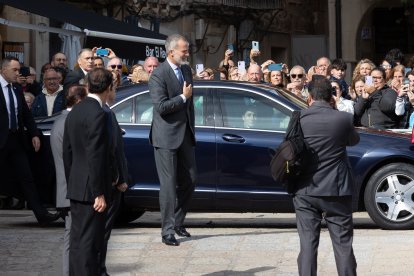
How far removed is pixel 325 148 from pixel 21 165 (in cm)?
514

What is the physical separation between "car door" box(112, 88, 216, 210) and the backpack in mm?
3659

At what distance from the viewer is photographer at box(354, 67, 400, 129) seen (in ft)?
53.1

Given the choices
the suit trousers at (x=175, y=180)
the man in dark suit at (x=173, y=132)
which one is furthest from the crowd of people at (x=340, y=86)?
the suit trousers at (x=175, y=180)

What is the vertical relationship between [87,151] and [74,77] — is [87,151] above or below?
below

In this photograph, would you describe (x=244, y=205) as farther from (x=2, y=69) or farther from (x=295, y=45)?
(x=295, y=45)

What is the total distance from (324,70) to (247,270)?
7024 mm

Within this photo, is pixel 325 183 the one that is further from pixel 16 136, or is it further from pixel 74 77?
pixel 74 77

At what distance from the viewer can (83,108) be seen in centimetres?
980

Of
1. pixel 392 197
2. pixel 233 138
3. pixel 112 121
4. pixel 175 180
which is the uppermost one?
pixel 112 121

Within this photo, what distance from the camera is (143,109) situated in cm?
1426

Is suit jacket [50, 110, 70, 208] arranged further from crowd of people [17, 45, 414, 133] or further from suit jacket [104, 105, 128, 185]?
crowd of people [17, 45, 414, 133]

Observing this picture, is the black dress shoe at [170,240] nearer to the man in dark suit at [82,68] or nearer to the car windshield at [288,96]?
the car windshield at [288,96]

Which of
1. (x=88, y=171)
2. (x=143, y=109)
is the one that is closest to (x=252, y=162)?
(x=143, y=109)

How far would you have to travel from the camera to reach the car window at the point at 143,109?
1423cm
